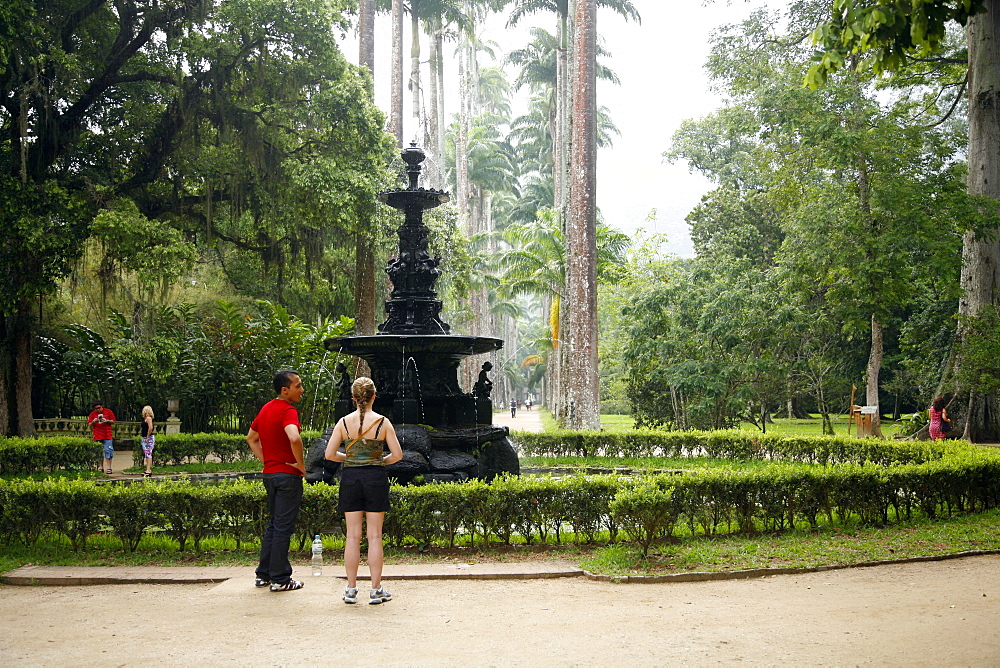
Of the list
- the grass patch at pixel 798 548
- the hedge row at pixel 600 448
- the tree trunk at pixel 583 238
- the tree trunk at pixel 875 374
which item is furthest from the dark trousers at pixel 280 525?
the tree trunk at pixel 875 374

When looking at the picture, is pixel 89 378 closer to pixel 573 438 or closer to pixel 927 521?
pixel 573 438

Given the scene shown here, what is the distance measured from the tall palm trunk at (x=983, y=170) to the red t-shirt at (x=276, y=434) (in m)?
15.0

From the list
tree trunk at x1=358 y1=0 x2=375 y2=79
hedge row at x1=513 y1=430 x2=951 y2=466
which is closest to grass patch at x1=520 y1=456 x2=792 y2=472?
hedge row at x1=513 y1=430 x2=951 y2=466

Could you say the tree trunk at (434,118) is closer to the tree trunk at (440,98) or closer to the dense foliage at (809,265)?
the tree trunk at (440,98)

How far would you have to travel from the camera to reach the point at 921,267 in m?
18.9

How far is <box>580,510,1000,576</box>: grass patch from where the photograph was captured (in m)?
7.27

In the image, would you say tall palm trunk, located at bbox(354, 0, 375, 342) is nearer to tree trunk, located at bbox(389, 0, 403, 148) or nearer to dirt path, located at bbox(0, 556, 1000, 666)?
tree trunk, located at bbox(389, 0, 403, 148)

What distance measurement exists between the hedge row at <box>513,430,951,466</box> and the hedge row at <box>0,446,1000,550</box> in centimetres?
618

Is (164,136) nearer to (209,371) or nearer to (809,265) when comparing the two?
(209,371)

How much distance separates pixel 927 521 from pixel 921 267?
11.4 metres

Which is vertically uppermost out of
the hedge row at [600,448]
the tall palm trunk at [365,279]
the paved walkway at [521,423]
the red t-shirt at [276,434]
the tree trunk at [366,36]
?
the tree trunk at [366,36]

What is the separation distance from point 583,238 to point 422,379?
33.7 ft

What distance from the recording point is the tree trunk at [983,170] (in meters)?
16.4

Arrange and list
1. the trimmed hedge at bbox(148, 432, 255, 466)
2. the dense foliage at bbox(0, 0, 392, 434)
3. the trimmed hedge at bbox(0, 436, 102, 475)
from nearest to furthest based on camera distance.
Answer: the trimmed hedge at bbox(0, 436, 102, 475)
the dense foliage at bbox(0, 0, 392, 434)
the trimmed hedge at bbox(148, 432, 255, 466)
